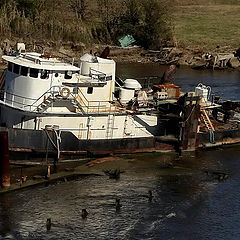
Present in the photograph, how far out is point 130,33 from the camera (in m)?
83.6

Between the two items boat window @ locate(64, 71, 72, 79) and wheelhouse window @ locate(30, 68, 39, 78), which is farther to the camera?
Result: boat window @ locate(64, 71, 72, 79)

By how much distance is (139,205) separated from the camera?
31.0m

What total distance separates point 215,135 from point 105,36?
4400 cm

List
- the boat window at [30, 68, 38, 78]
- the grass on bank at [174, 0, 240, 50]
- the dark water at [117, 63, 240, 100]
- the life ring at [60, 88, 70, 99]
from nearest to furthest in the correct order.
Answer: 1. the boat window at [30, 68, 38, 78]
2. the life ring at [60, 88, 70, 99]
3. the dark water at [117, 63, 240, 100]
4. the grass on bank at [174, 0, 240, 50]

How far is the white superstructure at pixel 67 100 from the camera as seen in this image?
35.8m

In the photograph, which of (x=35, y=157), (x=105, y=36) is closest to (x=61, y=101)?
(x=35, y=157)

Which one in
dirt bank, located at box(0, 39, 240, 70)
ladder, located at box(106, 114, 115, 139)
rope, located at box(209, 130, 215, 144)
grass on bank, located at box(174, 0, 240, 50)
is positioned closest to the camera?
ladder, located at box(106, 114, 115, 139)

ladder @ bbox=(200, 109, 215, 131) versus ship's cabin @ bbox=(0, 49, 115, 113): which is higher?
ship's cabin @ bbox=(0, 49, 115, 113)

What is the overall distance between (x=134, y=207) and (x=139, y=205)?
38 cm

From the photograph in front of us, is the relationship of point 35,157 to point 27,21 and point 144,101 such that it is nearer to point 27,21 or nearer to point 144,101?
point 144,101

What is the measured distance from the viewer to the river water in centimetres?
2809

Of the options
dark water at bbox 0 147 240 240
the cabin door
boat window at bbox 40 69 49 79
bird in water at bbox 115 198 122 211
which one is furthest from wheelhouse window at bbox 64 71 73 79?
bird in water at bbox 115 198 122 211

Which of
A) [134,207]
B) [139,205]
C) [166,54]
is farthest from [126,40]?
[134,207]

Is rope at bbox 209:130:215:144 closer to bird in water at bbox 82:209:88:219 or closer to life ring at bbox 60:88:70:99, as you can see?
life ring at bbox 60:88:70:99
